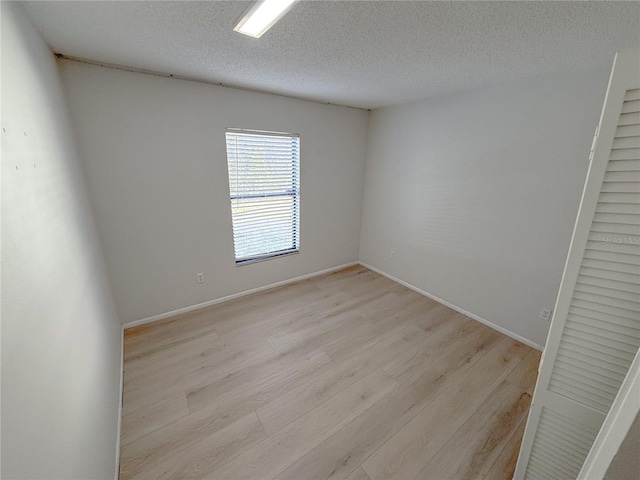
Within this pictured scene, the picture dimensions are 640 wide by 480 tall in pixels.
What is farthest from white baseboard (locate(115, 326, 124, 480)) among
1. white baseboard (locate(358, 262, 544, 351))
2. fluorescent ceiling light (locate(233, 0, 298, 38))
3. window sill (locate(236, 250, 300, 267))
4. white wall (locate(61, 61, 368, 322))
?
white baseboard (locate(358, 262, 544, 351))

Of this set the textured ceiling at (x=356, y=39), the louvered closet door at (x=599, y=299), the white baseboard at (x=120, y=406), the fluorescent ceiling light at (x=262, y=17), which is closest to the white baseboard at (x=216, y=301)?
the white baseboard at (x=120, y=406)

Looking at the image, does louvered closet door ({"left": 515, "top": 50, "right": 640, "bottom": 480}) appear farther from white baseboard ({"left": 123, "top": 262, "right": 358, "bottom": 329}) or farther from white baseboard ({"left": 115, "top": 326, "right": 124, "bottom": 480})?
white baseboard ({"left": 123, "top": 262, "right": 358, "bottom": 329})

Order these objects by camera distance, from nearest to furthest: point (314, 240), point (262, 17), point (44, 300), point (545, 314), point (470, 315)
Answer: point (44, 300)
point (262, 17)
point (545, 314)
point (470, 315)
point (314, 240)

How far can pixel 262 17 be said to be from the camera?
4.08ft

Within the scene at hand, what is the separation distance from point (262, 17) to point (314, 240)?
2596mm

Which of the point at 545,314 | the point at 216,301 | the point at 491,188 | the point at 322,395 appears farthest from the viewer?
the point at 216,301

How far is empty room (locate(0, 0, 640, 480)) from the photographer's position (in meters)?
0.90

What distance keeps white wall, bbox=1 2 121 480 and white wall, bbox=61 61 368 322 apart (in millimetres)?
377

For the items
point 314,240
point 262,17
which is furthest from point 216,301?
point 262,17

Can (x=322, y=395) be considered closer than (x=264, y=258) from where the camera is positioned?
Yes

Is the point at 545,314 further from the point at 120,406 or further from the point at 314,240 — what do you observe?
the point at 120,406

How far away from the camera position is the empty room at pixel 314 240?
35.6 inches

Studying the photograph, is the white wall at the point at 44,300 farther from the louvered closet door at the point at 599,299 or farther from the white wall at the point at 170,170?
the louvered closet door at the point at 599,299

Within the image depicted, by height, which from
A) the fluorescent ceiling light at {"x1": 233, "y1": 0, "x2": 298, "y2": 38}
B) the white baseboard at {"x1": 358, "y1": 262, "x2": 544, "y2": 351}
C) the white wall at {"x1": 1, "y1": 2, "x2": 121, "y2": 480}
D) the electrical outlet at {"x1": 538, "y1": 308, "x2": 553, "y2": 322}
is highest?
the fluorescent ceiling light at {"x1": 233, "y1": 0, "x2": 298, "y2": 38}
